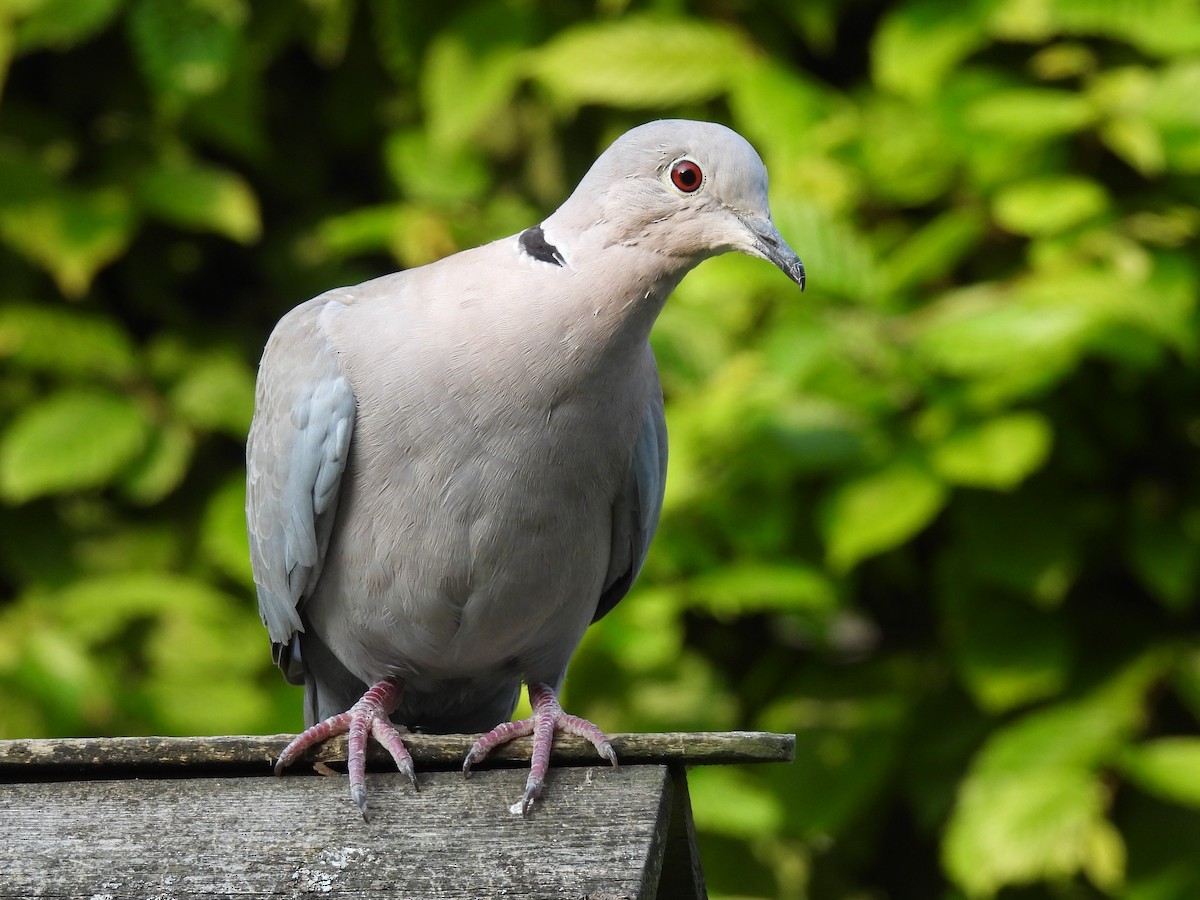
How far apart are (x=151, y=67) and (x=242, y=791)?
10.5 feet

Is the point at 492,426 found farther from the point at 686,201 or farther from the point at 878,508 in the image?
the point at 878,508

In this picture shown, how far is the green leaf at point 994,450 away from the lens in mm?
4312

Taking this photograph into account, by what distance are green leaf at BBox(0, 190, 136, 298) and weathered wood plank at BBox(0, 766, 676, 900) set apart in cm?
284

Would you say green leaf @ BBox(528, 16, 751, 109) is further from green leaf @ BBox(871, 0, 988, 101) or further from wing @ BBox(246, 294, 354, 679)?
wing @ BBox(246, 294, 354, 679)

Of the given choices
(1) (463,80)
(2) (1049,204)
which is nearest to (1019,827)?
(2) (1049,204)

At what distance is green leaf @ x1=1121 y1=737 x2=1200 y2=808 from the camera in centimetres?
439

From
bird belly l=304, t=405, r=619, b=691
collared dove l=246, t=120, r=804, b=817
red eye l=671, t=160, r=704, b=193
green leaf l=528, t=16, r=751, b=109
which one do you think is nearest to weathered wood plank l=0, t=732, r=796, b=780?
collared dove l=246, t=120, r=804, b=817

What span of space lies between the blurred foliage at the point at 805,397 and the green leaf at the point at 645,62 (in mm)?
12

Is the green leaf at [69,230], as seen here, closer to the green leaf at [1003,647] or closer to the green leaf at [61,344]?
the green leaf at [61,344]

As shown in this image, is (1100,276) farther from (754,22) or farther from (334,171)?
(334,171)

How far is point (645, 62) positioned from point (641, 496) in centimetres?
209

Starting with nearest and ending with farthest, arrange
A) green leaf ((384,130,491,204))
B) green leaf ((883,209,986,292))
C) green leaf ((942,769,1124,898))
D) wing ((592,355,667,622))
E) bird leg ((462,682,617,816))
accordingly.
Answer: bird leg ((462,682,617,816))
wing ((592,355,667,622))
green leaf ((942,769,1124,898))
green leaf ((883,209,986,292))
green leaf ((384,130,491,204))

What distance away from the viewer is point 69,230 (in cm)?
483

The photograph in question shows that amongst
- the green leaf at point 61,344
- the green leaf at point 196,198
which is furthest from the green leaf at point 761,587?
the green leaf at point 61,344
